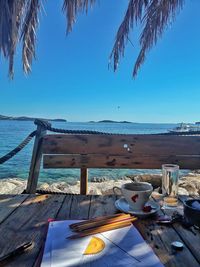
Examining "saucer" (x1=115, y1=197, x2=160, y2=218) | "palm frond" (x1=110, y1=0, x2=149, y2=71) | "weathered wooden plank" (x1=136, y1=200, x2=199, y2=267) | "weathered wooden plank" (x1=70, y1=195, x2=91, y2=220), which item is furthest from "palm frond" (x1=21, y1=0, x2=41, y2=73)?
"weathered wooden plank" (x1=136, y1=200, x2=199, y2=267)

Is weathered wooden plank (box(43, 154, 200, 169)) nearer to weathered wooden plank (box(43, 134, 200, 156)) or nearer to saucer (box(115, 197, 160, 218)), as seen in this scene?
weathered wooden plank (box(43, 134, 200, 156))

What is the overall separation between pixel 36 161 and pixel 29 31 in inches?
139

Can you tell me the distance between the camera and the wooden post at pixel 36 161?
84.7 inches

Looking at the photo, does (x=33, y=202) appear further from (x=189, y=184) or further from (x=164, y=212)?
(x=189, y=184)

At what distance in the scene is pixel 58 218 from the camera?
957mm

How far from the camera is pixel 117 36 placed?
15.8ft

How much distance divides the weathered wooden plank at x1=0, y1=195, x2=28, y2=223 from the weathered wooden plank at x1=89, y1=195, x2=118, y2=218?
0.33 metres

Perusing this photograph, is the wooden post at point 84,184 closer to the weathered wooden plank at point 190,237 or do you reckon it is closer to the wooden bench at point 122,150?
the wooden bench at point 122,150

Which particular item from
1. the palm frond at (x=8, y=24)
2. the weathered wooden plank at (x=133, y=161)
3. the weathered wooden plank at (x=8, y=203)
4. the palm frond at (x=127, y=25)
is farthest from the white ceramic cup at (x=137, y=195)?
the palm frond at (x=127, y=25)

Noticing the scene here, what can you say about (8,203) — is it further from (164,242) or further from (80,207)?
(164,242)

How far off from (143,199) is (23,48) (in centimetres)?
460

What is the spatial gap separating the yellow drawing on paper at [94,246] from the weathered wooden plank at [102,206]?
0.27 meters

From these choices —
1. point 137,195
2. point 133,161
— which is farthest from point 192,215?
point 133,161

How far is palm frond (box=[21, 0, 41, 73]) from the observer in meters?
4.77
